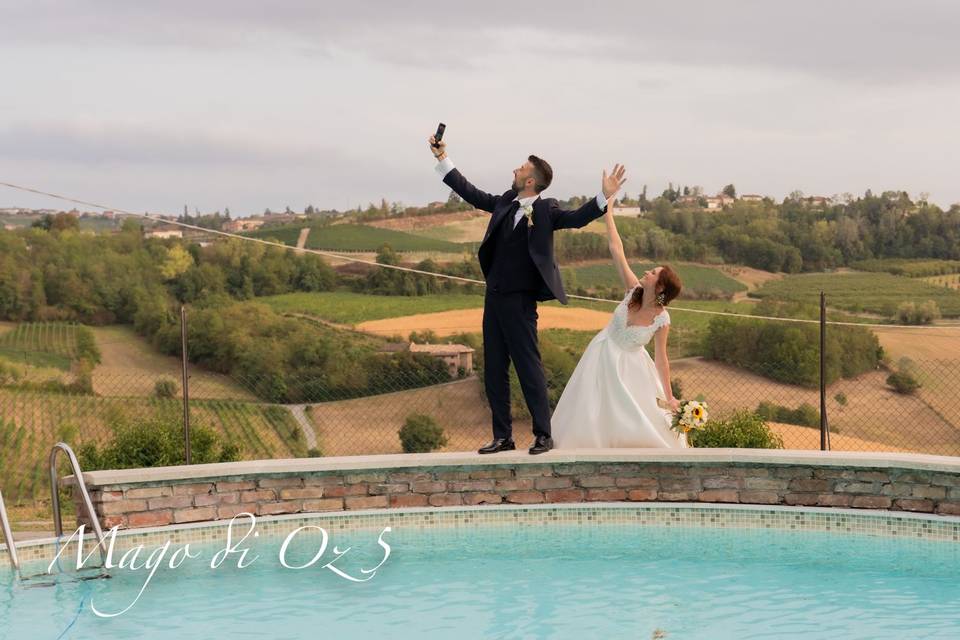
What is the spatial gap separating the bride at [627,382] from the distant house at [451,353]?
1850 cm

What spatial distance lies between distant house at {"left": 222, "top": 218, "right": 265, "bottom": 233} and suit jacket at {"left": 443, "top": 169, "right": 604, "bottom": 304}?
3819 centimetres

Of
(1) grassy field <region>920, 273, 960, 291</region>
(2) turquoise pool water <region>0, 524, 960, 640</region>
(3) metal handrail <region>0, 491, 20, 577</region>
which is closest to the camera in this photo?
(2) turquoise pool water <region>0, 524, 960, 640</region>

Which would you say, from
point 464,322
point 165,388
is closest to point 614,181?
point 165,388

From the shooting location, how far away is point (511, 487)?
556 centimetres

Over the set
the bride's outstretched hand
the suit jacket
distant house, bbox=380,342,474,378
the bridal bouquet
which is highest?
the bride's outstretched hand

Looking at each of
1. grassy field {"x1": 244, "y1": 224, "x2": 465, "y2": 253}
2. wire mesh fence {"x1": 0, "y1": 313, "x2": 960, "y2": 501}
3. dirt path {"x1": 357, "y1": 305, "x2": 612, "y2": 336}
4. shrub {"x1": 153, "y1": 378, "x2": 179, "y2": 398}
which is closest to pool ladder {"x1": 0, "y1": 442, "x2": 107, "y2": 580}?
wire mesh fence {"x1": 0, "y1": 313, "x2": 960, "y2": 501}

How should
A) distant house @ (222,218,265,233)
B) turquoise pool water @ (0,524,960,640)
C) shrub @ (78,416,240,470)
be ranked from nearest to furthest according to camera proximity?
turquoise pool water @ (0,524,960,640), shrub @ (78,416,240,470), distant house @ (222,218,265,233)

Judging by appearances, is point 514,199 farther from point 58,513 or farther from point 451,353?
point 451,353

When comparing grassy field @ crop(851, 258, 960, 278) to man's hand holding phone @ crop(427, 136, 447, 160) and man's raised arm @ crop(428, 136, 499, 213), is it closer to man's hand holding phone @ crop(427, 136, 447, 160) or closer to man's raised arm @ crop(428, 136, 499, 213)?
man's raised arm @ crop(428, 136, 499, 213)

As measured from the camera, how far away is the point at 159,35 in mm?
25547

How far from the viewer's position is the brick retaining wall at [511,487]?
5258 millimetres

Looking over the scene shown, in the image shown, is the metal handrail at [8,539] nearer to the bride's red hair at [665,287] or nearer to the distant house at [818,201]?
the bride's red hair at [665,287]

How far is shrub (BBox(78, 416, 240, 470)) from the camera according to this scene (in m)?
7.29

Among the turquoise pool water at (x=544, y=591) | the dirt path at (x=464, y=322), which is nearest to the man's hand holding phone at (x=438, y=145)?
the turquoise pool water at (x=544, y=591)
